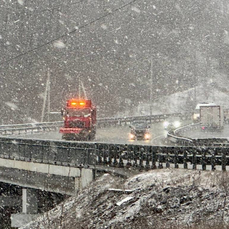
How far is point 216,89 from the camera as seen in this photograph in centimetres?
10850

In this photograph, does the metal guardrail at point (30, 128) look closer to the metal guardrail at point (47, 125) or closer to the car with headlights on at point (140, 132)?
the metal guardrail at point (47, 125)

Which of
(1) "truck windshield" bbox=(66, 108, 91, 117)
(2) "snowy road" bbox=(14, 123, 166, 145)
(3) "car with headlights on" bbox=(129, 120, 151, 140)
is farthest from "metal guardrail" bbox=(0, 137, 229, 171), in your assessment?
(3) "car with headlights on" bbox=(129, 120, 151, 140)

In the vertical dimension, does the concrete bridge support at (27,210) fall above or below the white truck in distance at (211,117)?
below

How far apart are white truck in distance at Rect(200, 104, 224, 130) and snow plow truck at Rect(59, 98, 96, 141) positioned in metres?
22.5

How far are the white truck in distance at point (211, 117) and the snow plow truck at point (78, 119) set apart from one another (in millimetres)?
22526

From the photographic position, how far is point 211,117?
54125 millimetres

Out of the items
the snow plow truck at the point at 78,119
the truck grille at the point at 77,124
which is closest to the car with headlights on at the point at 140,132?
the snow plow truck at the point at 78,119

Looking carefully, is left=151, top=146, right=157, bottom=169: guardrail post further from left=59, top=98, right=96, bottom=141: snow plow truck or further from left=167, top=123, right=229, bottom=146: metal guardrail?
left=59, top=98, right=96, bottom=141: snow plow truck

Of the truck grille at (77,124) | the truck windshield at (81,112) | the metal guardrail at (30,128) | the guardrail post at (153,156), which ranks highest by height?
the truck windshield at (81,112)

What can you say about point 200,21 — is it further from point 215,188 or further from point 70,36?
point 215,188

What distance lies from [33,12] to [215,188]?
76.2m

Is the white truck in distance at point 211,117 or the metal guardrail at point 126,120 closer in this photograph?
the white truck in distance at point 211,117

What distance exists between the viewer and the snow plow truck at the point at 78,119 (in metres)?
34.1

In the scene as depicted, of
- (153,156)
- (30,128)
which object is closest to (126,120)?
(30,128)
